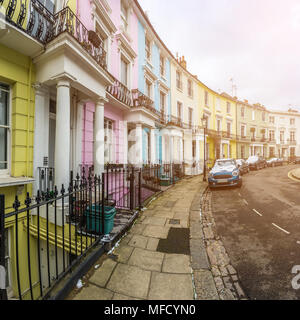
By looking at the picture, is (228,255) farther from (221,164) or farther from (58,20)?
(221,164)

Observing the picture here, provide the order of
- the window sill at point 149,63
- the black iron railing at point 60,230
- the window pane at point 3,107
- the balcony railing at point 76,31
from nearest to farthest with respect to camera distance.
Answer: the black iron railing at point 60,230 → the window pane at point 3,107 → the balcony railing at point 76,31 → the window sill at point 149,63

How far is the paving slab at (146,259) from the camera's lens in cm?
287

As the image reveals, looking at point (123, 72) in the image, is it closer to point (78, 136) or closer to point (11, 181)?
point (78, 136)

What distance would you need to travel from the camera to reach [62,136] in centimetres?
414

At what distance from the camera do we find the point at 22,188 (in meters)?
4.28

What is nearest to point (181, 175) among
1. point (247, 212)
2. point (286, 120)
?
point (247, 212)

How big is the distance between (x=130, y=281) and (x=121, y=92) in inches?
326

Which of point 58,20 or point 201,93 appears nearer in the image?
point 58,20

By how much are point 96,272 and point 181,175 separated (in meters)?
11.6

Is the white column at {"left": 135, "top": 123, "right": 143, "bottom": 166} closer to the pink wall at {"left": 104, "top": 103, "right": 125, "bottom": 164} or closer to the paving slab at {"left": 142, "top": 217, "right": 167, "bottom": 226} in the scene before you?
the pink wall at {"left": 104, "top": 103, "right": 125, "bottom": 164}

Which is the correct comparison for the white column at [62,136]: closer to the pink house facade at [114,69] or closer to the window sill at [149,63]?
the pink house facade at [114,69]

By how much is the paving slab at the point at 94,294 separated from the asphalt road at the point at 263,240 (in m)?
2.04

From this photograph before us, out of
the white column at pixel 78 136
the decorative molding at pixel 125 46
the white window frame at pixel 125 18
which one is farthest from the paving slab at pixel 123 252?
the white window frame at pixel 125 18

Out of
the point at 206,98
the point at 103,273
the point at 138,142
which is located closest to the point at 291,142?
the point at 206,98
